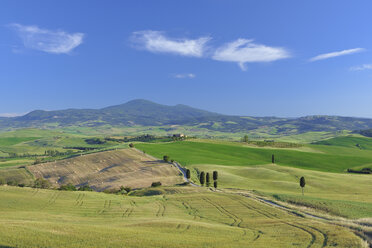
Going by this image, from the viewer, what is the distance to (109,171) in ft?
374

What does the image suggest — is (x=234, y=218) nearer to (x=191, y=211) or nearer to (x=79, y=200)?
(x=191, y=211)

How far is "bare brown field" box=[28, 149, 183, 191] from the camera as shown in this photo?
100500mm

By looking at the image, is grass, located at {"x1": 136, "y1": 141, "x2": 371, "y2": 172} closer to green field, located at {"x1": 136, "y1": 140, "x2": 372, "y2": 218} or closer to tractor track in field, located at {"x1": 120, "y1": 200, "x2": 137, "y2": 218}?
green field, located at {"x1": 136, "y1": 140, "x2": 372, "y2": 218}

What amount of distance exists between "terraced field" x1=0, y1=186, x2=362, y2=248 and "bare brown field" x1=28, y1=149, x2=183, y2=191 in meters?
37.1

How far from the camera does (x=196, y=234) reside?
106 ft

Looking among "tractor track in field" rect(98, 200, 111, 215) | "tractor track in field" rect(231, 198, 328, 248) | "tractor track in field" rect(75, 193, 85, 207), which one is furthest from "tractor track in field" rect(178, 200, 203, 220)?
"tractor track in field" rect(75, 193, 85, 207)

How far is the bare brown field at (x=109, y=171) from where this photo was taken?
330 ft

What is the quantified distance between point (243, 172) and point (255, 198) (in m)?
50.7

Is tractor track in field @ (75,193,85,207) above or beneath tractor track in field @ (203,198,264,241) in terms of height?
beneath

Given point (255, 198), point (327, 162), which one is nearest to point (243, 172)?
point (255, 198)

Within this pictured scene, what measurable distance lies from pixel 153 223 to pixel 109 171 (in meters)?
82.1

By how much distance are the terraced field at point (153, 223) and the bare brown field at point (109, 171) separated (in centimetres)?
3715

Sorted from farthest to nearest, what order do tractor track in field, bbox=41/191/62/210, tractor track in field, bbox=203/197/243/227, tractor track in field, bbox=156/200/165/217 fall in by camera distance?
tractor track in field, bbox=41/191/62/210, tractor track in field, bbox=156/200/165/217, tractor track in field, bbox=203/197/243/227

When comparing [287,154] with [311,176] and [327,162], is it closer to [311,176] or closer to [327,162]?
[327,162]
